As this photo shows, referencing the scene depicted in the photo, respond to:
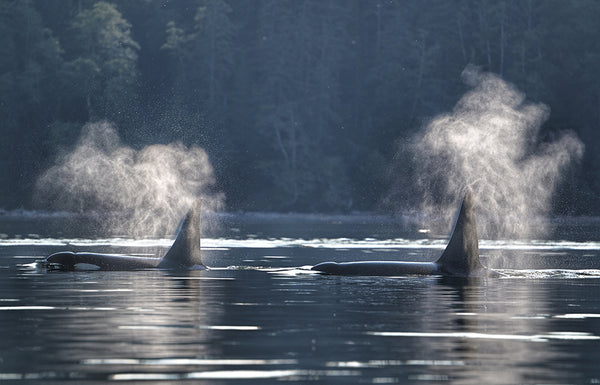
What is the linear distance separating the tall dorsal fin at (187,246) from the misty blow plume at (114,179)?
238 feet

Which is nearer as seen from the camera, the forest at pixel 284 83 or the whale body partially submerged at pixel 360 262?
the whale body partially submerged at pixel 360 262

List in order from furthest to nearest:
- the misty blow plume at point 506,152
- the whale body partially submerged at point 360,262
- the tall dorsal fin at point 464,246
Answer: the misty blow plume at point 506,152
the whale body partially submerged at point 360,262
the tall dorsal fin at point 464,246


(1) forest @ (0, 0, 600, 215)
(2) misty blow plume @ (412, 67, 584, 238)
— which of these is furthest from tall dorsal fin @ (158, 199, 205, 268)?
(1) forest @ (0, 0, 600, 215)

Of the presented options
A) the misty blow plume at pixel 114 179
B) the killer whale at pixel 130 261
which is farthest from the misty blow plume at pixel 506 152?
the killer whale at pixel 130 261

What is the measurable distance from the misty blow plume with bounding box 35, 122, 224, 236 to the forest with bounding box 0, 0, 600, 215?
1.50 m

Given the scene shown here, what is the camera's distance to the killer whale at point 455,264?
1414 inches

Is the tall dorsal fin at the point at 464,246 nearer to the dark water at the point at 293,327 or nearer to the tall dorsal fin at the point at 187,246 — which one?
the dark water at the point at 293,327

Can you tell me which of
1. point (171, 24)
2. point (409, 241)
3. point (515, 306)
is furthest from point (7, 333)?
point (171, 24)

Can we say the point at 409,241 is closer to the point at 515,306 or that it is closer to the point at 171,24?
the point at 515,306

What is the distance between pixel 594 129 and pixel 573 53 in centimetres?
1134

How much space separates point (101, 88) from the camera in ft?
479

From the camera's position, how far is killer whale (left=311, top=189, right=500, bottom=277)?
1414 inches

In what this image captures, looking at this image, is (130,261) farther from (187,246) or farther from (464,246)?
(464,246)

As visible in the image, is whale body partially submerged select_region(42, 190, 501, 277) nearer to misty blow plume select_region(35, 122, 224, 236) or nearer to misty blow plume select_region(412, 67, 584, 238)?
misty blow plume select_region(412, 67, 584, 238)
